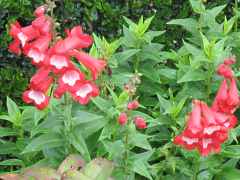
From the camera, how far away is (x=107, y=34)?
553 centimetres

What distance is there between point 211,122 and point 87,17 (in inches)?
89.9

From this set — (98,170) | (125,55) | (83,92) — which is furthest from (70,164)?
(125,55)

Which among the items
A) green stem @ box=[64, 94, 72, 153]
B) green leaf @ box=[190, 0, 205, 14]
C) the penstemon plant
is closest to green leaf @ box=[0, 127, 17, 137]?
the penstemon plant

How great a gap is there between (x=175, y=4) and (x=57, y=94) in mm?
2541

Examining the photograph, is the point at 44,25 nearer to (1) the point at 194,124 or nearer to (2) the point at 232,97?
(1) the point at 194,124

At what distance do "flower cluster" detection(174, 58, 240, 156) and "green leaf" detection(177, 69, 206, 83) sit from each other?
0.52 metres

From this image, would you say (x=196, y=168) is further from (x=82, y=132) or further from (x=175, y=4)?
(x=175, y=4)

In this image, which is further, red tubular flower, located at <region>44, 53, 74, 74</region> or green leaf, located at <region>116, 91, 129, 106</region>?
green leaf, located at <region>116, 91, 129, 106</region>

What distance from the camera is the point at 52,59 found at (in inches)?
126

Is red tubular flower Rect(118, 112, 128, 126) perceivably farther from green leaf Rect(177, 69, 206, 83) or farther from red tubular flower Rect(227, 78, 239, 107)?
green leaf Rect(177, 69, 206, 83)

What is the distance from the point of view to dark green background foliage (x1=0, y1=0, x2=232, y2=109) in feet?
16.8

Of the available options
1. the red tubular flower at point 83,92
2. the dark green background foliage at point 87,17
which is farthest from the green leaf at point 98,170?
the dark green background foliage at point 87,17

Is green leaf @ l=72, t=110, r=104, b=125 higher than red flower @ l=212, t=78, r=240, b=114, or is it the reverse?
red flower @ l=212, t=78, r=240, b=114

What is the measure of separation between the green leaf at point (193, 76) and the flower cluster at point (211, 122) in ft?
1.71
